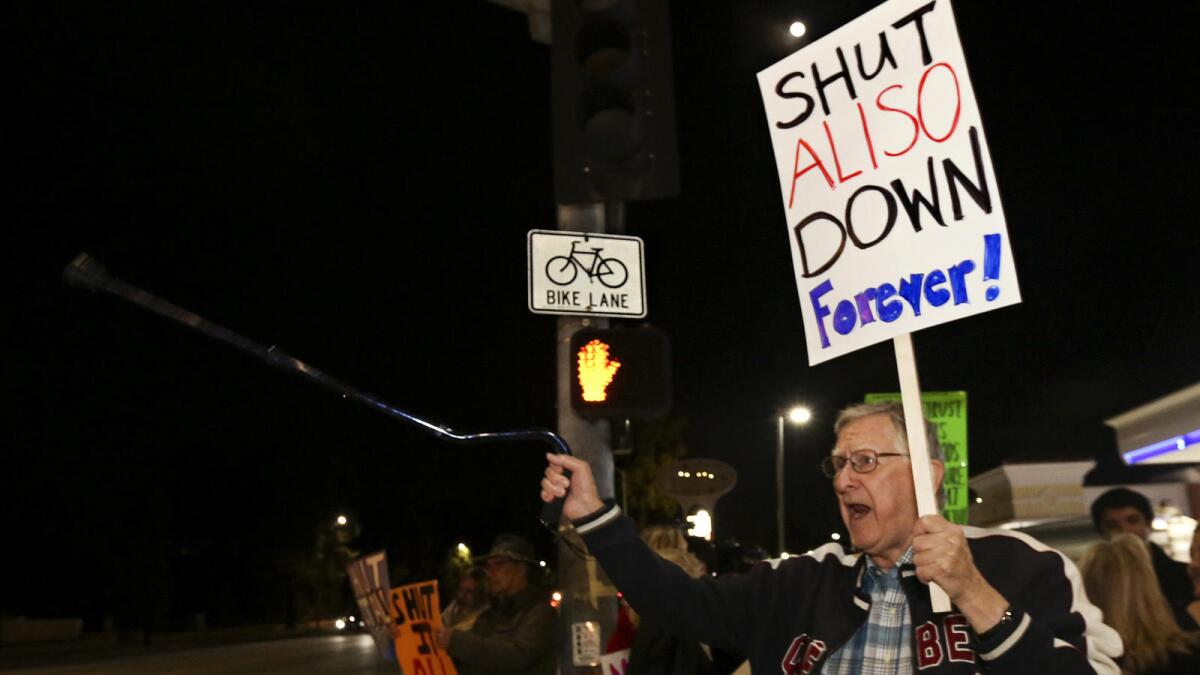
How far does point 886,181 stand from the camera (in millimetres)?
3381

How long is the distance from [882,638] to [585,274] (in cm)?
330

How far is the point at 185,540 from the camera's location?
67.1 m

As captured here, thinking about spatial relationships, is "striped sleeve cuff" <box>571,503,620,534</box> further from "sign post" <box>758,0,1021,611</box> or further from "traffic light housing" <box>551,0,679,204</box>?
"traffic light housing" <box>551,0,679,204</box>

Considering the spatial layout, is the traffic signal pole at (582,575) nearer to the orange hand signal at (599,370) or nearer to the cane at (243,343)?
the orange hand signal at (599,370)

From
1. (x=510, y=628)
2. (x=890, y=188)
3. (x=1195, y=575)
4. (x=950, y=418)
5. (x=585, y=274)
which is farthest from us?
(x=950, y=418)

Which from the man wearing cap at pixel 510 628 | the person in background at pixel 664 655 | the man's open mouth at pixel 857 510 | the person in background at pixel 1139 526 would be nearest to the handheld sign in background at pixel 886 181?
the man's open mouth at pixel 857 510

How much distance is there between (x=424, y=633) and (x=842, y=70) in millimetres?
5272

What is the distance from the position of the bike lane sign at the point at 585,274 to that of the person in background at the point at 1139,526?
8.88 feet

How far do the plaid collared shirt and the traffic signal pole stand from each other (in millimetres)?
2817

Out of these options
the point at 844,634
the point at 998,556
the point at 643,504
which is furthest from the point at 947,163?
the point at 643,504

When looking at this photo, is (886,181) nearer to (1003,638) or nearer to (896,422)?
(896,422)

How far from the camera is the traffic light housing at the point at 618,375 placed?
570 cm

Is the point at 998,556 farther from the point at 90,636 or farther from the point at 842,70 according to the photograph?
the point at 90,636

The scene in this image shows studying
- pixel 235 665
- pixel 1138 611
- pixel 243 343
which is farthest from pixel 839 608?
pixel 235 665
